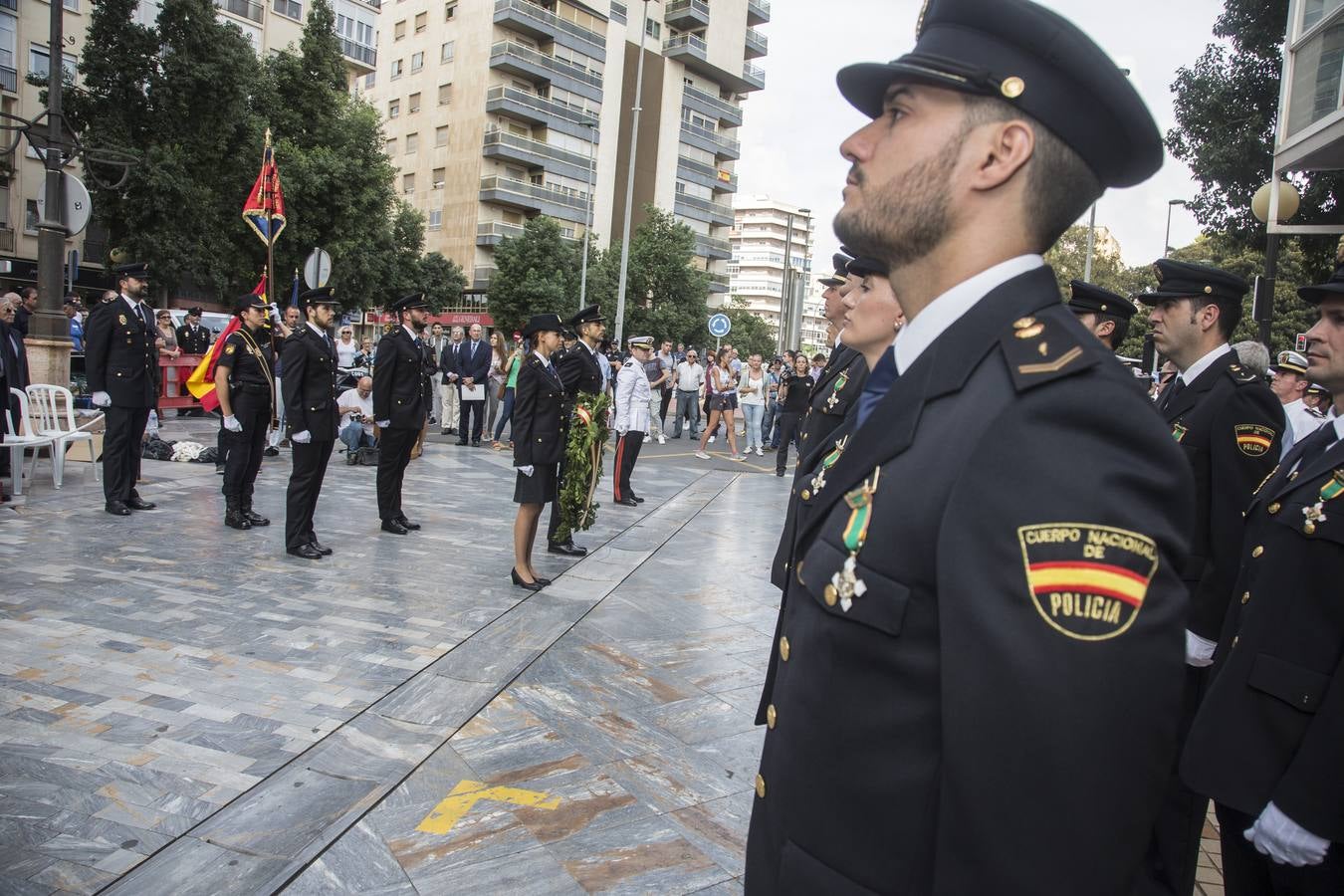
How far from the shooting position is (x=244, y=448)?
845 cm

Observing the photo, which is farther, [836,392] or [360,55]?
[360,55]

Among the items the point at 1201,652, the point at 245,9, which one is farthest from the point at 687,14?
the point at 1201,652

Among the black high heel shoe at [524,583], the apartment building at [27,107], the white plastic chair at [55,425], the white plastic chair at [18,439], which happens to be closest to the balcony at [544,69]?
the apartment building at [27,107]

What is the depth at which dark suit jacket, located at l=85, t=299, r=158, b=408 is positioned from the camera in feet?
27.7

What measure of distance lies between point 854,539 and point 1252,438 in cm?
286

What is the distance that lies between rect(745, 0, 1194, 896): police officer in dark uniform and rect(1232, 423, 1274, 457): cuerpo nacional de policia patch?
2.44 meters

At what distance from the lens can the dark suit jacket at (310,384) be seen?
302 inches

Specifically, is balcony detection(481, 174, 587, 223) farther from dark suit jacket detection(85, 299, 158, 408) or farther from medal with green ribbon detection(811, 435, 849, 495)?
medal with green ribbon detection(811, 435, 849, 495)

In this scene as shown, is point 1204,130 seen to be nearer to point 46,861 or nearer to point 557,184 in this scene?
point 46,861

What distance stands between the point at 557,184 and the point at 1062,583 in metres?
58.1

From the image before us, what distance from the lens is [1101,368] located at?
4.02ft

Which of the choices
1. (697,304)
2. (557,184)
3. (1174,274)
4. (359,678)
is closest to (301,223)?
(697,304)

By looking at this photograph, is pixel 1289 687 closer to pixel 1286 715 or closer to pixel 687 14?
pixel 1286 715

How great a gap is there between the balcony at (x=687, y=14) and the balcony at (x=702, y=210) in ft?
38.4
